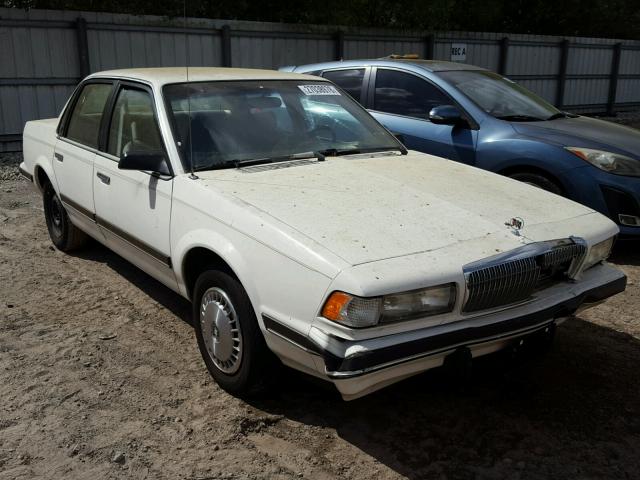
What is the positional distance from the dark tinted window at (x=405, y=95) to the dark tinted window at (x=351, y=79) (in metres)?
0.23

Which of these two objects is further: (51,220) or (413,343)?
(51,220)

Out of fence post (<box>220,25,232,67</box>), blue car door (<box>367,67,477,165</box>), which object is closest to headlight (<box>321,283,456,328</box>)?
blue car door (<box>367,67,477,165</box>)

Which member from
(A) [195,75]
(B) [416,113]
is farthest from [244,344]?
(B) [416,113]

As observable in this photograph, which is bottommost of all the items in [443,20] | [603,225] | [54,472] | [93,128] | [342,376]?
[54,472]

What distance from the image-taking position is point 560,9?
21.2m

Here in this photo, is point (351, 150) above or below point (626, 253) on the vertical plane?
above

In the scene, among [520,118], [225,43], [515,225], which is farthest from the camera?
[225,43]

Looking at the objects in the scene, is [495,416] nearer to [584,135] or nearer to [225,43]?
[584,135]

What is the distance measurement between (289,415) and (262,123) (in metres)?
1.84

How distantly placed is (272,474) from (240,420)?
0.47 metres

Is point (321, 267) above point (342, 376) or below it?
above

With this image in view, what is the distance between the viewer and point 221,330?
341 centimetres

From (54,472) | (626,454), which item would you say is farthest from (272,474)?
(626,454)

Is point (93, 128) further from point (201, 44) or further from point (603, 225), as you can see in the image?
point (201, 44)
